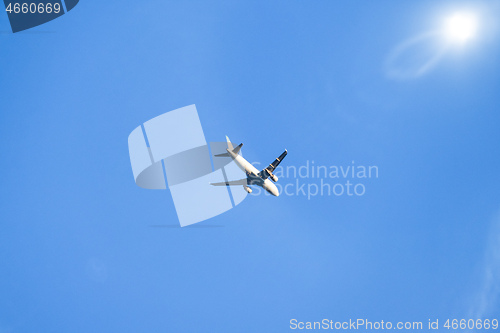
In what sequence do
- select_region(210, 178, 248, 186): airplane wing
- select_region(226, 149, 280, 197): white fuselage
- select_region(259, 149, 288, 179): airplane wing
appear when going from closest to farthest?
select_region(226, 149, 280, 197): white fuselage < select_region(259, 149, 288, 179): airplane wing < select_region(210, 178, 248, 186): airplane wing

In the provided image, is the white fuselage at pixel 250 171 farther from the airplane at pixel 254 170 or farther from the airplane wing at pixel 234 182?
the airplane wing at pixel 234 182

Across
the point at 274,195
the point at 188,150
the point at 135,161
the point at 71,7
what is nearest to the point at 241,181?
the point at 274,195

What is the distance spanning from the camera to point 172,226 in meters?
88.4

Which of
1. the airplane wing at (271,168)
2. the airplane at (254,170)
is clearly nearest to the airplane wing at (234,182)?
the airplane at (254,170)

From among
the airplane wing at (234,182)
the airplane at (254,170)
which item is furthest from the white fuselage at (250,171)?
the airplane wing at (234,182)

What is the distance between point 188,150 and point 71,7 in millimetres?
55178

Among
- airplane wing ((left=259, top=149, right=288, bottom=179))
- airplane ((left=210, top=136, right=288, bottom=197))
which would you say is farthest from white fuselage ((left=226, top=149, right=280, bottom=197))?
airplane wing ((left=259, top=149, right=288, bottom=179))

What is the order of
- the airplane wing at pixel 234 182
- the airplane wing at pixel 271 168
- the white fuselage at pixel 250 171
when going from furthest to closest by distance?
the airplane wing at pixel 234 182 < the airplane wing at pixel 271 168 < the white fuselage at pixel 250 171

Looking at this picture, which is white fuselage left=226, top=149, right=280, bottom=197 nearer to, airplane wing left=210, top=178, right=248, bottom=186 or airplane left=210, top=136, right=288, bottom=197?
airplane left=210, top=136, right=288, bottom=197

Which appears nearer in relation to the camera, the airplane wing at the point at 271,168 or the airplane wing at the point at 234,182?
the airplane wing at the point at 271,168

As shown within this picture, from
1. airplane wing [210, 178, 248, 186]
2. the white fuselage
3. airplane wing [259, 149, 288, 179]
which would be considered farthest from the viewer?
airplane wing [210, 178, 248, 186]

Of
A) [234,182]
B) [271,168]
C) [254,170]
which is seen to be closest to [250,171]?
[254,170]

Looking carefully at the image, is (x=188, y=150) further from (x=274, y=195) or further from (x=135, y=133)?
(x=274, y=195)

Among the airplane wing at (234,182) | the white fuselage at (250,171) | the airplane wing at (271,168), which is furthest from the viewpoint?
the airplane wing at (234,182)
